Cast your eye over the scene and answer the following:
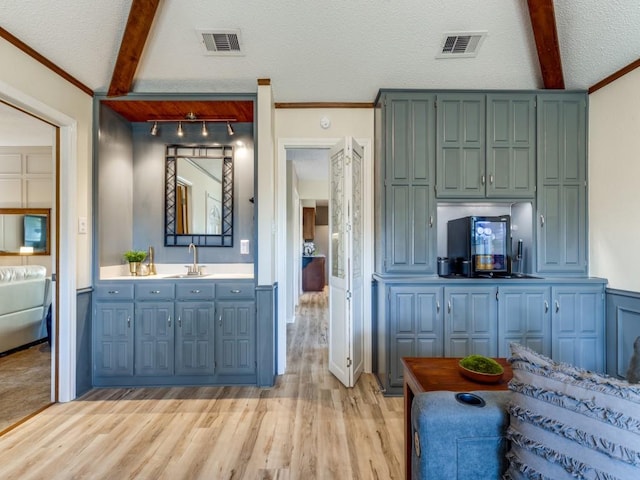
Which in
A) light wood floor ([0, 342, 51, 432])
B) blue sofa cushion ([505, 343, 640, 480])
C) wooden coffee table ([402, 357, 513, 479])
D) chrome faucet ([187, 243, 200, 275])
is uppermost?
chrome faucet ([187, 243, 200, 275])

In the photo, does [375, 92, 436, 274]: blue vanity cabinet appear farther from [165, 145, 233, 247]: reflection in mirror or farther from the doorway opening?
the doorway opening

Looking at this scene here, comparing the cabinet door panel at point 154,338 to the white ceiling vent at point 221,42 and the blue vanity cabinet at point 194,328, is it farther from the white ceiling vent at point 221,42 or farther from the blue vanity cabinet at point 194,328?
the white ceiling vent at point 221,42

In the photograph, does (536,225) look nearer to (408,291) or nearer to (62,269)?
(408,291)

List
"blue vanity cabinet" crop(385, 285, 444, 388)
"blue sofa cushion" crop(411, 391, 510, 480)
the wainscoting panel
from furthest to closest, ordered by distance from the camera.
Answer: "blue vanity cabinet" crop(385, 285, 444, 388)
the wainscoting panel
"blue sofa cushion" crop(411, 391, 510, 480)

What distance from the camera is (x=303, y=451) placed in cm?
201

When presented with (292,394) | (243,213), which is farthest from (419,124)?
(292,394)

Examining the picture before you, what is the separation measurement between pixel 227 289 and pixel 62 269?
51.9 inches

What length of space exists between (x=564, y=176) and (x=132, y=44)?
12.7 feet

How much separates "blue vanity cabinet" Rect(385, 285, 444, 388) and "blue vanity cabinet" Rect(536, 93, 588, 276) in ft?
3.72

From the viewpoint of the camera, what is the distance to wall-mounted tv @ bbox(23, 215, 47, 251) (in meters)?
4.72

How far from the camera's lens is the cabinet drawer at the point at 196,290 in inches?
112

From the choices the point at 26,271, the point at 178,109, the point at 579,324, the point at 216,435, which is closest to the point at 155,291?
the point at 216,435

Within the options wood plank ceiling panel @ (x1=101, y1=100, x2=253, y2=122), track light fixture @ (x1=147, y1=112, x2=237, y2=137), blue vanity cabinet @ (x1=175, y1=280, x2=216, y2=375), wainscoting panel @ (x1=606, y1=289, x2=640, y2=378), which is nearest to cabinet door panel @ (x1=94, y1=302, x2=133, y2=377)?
blue vanity cabinet @ (x1=175, y1=280, x2=216, y2=375)

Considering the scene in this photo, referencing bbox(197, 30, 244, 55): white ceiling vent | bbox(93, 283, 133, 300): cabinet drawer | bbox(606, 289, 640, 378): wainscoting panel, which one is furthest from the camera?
bbox(93, 283, 133, 300): cabinet drawer
